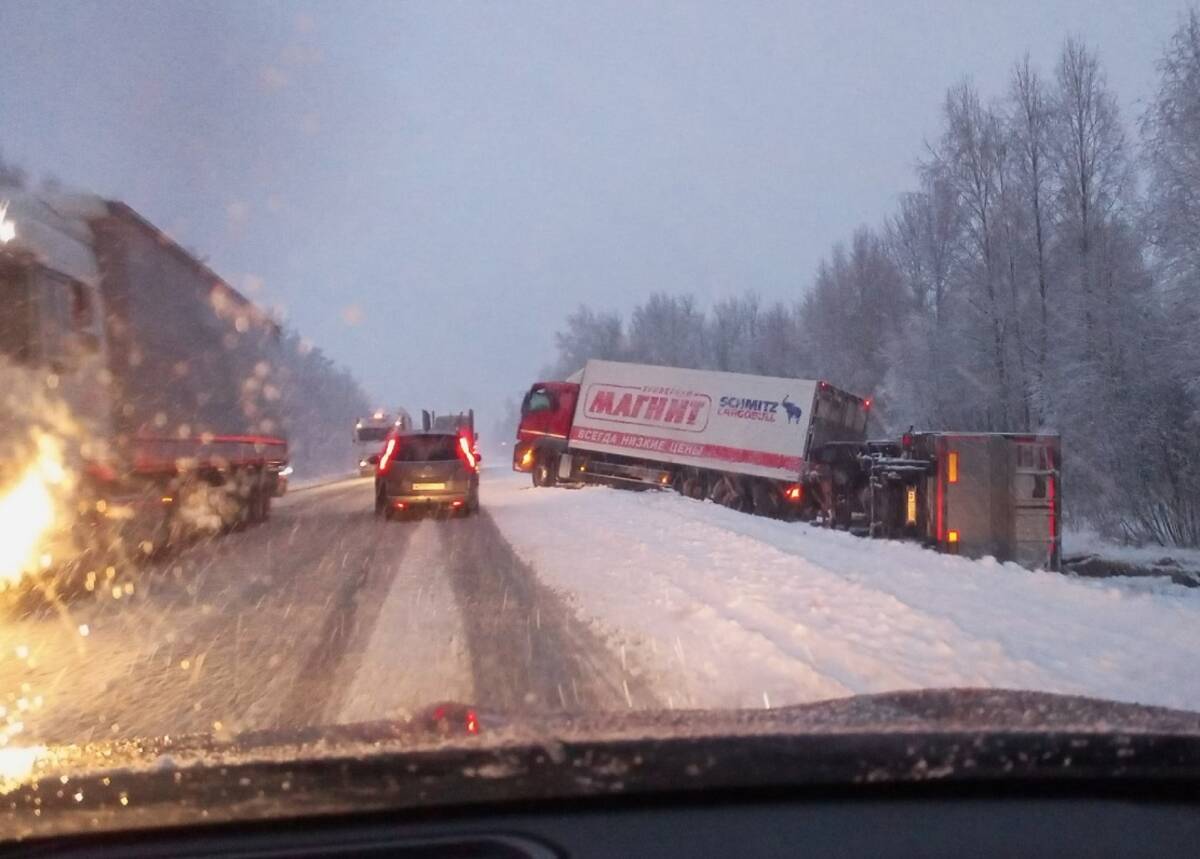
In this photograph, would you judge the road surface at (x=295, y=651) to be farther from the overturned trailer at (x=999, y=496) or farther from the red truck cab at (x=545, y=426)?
the red truck cab at (x=545, y=426)

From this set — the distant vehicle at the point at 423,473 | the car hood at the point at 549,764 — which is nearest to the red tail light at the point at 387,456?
the distant vehicle at the point at 423,473

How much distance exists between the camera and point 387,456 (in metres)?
20.3

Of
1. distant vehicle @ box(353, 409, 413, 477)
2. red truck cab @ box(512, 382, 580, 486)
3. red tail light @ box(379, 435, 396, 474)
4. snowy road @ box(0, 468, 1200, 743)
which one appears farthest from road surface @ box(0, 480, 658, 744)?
distant vehicle @ box(353, 409, 413, 477)

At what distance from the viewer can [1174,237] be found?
78.4ft

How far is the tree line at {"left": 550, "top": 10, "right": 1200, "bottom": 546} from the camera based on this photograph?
24.8 m

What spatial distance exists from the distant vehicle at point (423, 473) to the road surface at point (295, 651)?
6016 mm

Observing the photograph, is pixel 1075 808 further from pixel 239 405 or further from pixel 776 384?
pixel 776 384

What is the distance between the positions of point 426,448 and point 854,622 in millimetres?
13073

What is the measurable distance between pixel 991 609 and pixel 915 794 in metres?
6.83

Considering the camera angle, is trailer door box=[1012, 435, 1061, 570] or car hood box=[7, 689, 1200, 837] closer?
car hood box=[7, 689, 1200, 837]

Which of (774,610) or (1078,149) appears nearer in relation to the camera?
(774,610)

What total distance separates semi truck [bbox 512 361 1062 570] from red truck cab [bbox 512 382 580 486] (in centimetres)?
4

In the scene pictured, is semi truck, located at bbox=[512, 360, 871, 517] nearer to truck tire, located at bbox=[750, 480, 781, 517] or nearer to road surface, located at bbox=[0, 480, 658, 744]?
truck tire, located at bbox=[750, 480, 781, 517]

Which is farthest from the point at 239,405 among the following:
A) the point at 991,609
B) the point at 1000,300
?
the point at 1000,300
